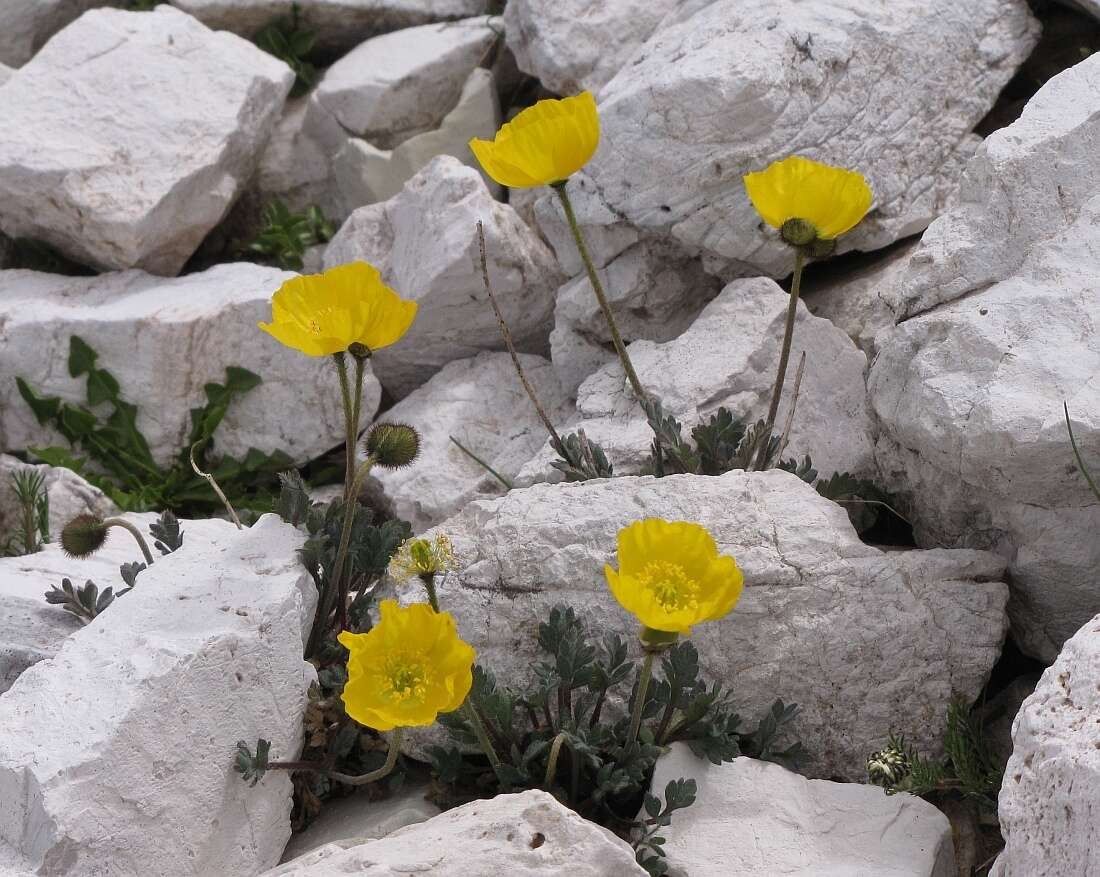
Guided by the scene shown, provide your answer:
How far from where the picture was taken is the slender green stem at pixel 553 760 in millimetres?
2885

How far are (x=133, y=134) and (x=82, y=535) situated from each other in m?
2.48

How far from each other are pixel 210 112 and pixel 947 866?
4.39m

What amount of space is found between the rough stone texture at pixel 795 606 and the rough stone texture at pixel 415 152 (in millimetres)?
2871

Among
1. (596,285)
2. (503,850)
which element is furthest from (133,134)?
(503,850)

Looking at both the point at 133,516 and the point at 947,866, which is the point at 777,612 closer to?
the point at 947,866

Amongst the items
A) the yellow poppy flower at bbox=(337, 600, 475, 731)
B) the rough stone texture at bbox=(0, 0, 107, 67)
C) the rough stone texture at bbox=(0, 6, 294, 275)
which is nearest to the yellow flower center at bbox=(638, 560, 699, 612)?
the yellow poppy flower at bbox=(337, 600, 475, 731)

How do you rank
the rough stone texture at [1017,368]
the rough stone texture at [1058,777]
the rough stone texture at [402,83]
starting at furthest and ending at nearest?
the rough stone texture at [402,83] < the rough stone texture at [1017,368] < the rough stone texture at [1058,777]

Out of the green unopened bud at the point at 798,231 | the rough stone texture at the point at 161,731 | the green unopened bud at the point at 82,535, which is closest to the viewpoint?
the rough stone texture at the point at 161,731

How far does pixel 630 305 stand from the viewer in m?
4.74

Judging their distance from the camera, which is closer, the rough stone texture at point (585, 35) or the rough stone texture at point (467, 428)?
the rough stone texture at point (467, 428)

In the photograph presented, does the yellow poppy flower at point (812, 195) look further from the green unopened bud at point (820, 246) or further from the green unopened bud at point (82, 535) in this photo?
the green unopened bud at point (82, 535)

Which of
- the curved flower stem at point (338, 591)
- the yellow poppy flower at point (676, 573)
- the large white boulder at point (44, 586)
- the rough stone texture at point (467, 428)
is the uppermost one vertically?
the yellow poppy flower at point (676, 573)

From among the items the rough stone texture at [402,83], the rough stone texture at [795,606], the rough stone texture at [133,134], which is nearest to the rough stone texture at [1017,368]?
the rough stone texture at [795,606]

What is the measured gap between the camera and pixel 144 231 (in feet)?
17.7
